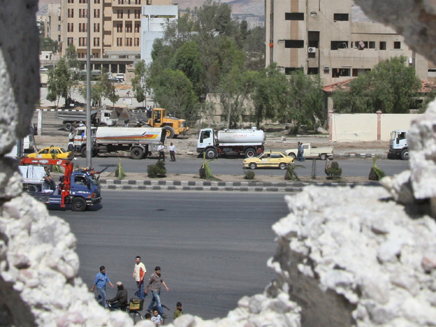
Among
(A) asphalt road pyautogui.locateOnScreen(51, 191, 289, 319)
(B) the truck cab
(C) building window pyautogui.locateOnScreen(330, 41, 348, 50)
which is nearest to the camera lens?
(A) asphalt road pyautogui.locateOnScreen(51, 191, 289, 319)

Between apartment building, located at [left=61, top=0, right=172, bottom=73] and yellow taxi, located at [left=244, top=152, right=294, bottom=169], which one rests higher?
apartment building, located at [left=61, top=0, right=172, bottom=73]

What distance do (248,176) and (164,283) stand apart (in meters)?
12.1

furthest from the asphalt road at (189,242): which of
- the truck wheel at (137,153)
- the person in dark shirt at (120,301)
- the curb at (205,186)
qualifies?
the truck wheel at (137,153)

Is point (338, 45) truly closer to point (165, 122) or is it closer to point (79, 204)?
point (165, 122)

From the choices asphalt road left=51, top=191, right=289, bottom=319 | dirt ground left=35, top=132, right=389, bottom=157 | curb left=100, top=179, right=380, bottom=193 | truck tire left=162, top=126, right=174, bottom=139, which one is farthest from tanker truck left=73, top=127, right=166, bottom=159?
asphalt road left=51, top=191, right=289, bottom=319

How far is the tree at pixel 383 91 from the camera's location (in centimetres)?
3687

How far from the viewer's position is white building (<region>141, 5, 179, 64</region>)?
67.4 metres

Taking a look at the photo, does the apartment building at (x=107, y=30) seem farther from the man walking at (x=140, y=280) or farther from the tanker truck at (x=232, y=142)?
the man walking at (x=140, y=280)

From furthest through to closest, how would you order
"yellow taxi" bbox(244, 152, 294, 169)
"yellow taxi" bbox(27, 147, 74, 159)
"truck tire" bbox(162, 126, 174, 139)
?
1. "truck tire" bbox(162, 126, 174, 139)
2. "yellow taxi" bbox(244, 152, 294, 169)
3. "yellow taxi" bbox(27, 147, 74, 159)

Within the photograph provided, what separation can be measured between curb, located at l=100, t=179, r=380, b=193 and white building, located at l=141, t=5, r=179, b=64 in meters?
46.2

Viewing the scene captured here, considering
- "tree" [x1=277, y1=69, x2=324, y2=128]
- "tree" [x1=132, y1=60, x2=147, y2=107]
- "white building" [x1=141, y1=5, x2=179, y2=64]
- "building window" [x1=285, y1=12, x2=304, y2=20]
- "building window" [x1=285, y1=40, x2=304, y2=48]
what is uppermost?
"white building" [x1=141, y1=5, x2=179, y2=64]

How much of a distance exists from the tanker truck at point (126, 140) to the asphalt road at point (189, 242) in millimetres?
9778

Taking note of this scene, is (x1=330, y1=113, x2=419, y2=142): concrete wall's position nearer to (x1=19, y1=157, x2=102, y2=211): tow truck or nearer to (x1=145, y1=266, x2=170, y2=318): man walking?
(x1=19, y1=157, x2=102, y2=211): tow truck

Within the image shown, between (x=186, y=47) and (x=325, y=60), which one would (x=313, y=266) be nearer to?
(x=325, y=60)
